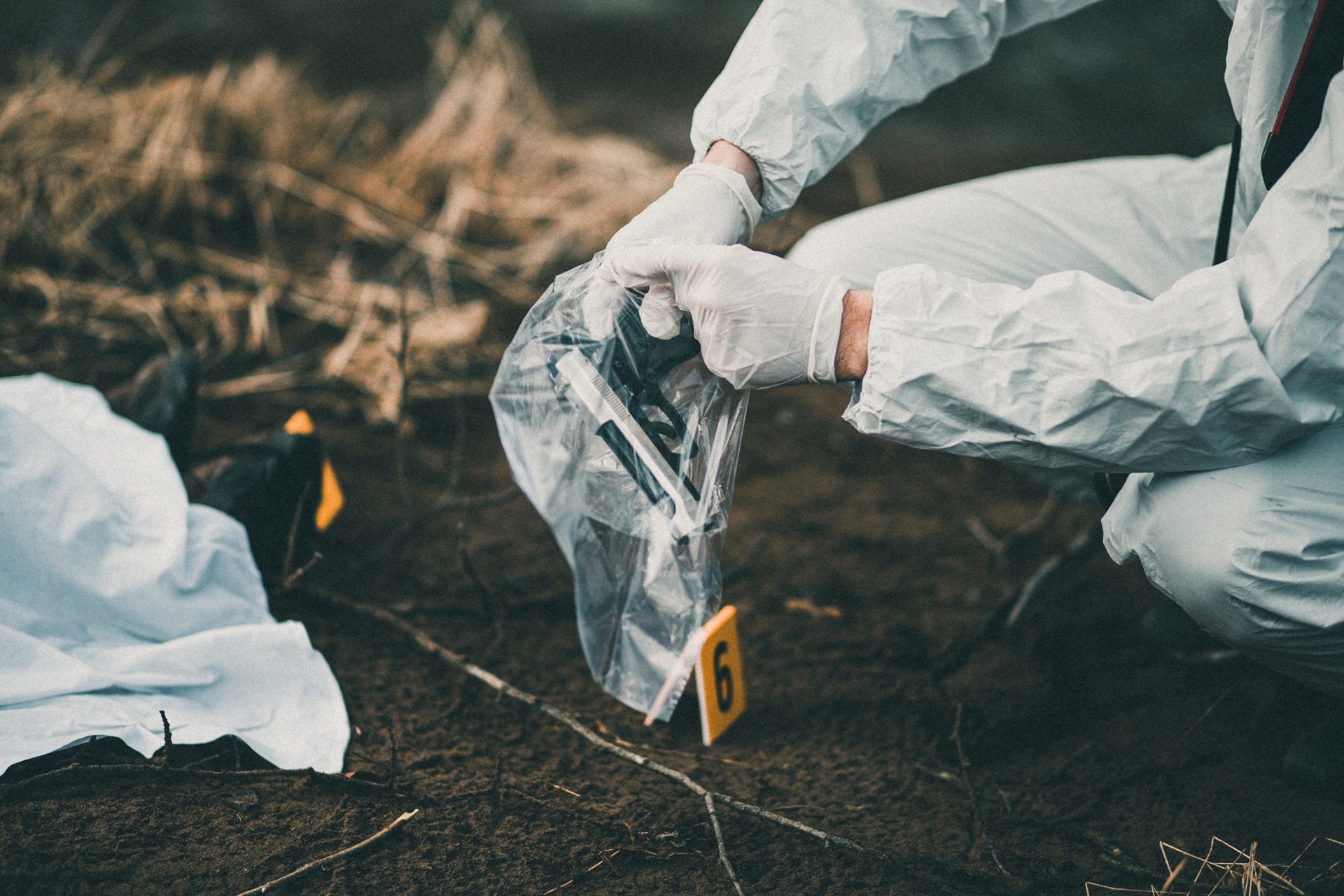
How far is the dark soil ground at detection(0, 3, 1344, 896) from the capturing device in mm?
913

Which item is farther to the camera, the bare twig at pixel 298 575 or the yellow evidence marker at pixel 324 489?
the yellow evidence marker at pixel 324 489

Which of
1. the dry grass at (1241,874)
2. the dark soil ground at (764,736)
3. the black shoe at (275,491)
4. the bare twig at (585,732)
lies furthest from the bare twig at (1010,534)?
the black shoe at (275,491)

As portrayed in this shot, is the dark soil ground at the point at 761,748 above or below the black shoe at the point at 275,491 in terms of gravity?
below

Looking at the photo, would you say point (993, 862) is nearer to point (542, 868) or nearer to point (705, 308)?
point (542, 868)

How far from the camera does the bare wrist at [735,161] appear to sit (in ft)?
3.62

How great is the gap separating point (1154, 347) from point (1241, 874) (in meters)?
0.57

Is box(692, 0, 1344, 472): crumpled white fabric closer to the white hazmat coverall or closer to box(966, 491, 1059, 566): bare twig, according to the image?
the white hazmat coverall

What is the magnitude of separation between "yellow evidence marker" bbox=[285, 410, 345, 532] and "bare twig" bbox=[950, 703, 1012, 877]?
0.89 metres

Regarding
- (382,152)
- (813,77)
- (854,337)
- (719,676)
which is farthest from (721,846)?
(382,152)

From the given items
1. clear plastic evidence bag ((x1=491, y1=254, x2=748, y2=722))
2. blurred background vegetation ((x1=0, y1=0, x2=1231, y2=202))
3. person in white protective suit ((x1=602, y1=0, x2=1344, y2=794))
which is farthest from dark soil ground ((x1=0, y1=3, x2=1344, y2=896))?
blurred background vegetation ((x1=0, y1=0, x2=1231, y2=202))

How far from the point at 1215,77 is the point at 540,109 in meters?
2.45

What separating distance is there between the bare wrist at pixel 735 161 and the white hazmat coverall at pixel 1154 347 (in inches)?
0.6

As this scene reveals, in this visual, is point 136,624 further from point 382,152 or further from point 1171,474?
point 382,152

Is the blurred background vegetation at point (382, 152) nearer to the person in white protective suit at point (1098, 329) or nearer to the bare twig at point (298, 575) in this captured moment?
the bare twig at point (298, 575)
